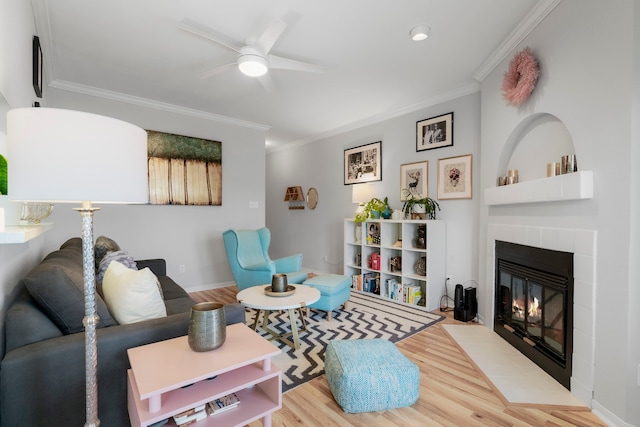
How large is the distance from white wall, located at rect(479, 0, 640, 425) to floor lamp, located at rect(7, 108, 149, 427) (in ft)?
7.68

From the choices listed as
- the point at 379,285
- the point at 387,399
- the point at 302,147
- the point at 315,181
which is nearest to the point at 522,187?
the point at 387,399

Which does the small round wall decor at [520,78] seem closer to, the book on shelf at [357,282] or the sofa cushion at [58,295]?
the book on shelf at [357,282]

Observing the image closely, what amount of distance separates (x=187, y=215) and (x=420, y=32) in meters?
3.56

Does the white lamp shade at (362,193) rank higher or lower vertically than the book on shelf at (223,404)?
higher

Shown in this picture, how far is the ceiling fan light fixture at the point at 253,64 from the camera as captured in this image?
7.33 feet

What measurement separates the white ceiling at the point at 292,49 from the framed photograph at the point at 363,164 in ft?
2.22

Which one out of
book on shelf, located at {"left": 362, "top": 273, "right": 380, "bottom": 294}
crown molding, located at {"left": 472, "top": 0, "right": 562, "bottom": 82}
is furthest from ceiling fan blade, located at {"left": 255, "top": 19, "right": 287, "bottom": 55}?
book on shelf, located at {"left": 362, "top": 273, "right": 380, "bottom": 294}

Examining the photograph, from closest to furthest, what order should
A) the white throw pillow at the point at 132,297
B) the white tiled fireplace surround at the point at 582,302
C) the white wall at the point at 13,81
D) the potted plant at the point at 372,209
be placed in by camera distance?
the white wall at the point at 13,81 → the white throw pillow at the point at 132,297 → the white tiled fireplace surround at the point at 582,302 → the potted plant at the point at 372,209

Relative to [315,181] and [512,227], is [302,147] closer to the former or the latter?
[315,181]

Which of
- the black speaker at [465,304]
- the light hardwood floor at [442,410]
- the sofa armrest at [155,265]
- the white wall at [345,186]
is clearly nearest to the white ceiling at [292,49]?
the white wall at [345,186]

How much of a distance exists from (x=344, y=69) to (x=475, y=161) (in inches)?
71.3

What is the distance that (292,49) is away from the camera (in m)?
2.62

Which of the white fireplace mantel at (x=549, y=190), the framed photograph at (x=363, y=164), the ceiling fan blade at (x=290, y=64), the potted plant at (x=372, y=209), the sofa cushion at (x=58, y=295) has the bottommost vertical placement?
the sofa cushion at (x=58, y=295)

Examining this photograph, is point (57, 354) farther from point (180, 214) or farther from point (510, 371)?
point (180, 214)
